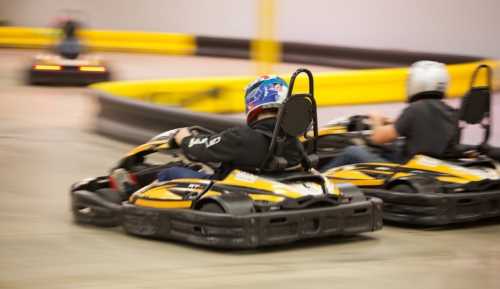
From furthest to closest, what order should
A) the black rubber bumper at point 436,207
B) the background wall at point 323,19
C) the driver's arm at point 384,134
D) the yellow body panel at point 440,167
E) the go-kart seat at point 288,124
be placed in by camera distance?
the background wall at point 323,19 → the driver's arm at point 384,134 → the yellow body panel at point 440,167 → the black rubber bumper at point 436,207 → the go-kart seat at point 288,124

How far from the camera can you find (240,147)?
18.2ft

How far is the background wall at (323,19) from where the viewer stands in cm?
1609

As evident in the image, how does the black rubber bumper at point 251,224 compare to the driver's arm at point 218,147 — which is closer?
the black rubber bumper at point 251,224

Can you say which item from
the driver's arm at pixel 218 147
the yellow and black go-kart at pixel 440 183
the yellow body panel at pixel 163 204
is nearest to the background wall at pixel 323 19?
the yellow and black go-kart at pixel 440 183

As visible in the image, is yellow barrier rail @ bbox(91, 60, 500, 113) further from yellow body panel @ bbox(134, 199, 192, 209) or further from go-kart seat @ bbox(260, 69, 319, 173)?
go-kart seat @ bbox(260, 69, 319, 173)

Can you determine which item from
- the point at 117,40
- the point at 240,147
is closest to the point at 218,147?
the point at 240,147

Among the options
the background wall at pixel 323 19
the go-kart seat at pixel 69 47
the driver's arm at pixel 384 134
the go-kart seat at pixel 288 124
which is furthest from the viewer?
the background wall at pixel 323 19

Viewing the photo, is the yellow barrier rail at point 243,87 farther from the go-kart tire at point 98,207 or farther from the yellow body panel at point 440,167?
the yellow body panel at point 440,167

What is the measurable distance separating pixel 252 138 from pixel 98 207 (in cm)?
109

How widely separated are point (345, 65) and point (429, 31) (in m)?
1.88

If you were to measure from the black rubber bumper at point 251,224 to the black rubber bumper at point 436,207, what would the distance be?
1.42 feet

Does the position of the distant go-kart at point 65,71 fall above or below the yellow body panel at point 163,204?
below

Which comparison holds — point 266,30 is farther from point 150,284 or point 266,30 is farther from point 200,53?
point 200,53

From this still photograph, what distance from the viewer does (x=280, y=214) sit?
5.34 metres
